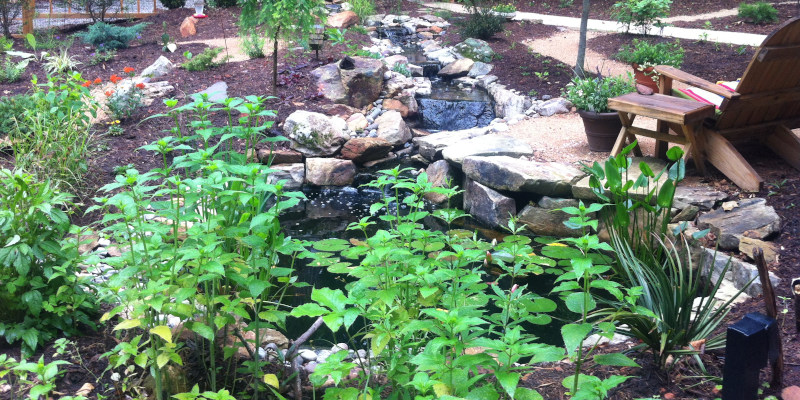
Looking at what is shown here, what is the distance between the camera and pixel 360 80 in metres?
7.68

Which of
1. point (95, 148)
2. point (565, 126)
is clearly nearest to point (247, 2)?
point (95, 148)

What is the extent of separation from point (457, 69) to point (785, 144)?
18.0 ft

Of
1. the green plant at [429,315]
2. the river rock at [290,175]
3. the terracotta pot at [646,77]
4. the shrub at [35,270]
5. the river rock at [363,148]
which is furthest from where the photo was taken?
the terracotta pot at [646,77]

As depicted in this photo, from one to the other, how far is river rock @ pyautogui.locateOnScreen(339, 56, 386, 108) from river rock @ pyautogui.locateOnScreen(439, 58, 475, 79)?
2028 mm

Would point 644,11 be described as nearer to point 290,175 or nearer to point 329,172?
point 329,172

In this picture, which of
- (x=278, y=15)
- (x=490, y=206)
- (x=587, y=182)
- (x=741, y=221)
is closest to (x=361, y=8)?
(x=278, y=15)

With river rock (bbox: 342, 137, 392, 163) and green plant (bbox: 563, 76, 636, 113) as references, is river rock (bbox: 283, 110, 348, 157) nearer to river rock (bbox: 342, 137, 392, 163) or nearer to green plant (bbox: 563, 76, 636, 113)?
river rock (bbox: 342, 137, 392, 163)

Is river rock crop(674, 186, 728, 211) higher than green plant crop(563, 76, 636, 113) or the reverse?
the reverse

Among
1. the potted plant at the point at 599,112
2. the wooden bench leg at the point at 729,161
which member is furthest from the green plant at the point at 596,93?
the wooden bench leg at the point at 729,161

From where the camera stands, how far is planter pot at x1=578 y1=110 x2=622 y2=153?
562cm

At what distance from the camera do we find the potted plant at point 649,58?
6.93 m

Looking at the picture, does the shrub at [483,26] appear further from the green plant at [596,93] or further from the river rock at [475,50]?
the green plant at [596,93]

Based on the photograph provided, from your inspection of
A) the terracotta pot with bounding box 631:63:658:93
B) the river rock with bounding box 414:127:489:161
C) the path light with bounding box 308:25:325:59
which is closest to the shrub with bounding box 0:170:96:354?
the river rock with bounding box 414:127:489:161

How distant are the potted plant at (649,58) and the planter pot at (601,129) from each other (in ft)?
3.19
